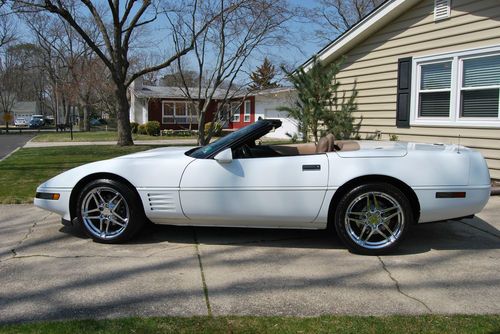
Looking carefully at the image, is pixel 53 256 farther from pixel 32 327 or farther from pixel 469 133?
pixel 469 133

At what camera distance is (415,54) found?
31.1ft

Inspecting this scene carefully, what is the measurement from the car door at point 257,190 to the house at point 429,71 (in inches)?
201

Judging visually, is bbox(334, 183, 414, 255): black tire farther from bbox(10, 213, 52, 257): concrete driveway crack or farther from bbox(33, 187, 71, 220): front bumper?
bbox(10, 213, 52, 257): concrete driveway crack

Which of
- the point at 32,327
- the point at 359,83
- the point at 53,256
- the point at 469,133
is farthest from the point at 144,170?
the point at 359,83

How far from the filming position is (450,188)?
14.4 feet

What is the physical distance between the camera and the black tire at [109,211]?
473cm

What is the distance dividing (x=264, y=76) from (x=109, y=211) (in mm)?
11926

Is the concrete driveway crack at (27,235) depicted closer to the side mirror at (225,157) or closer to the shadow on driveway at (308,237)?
the shadow on driveway at (308,237)

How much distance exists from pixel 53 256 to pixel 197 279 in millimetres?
1589

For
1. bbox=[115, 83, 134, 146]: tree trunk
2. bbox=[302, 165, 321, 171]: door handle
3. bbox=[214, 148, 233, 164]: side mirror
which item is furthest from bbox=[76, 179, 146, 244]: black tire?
bbox=[115, 83, 134, 146]: tree trunk

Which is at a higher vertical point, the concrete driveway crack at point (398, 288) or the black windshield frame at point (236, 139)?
the black windshield frame at point (236, 139)

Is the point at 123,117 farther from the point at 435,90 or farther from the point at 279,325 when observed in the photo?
the point at 279,325

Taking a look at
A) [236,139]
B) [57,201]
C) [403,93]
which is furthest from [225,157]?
[403,93]

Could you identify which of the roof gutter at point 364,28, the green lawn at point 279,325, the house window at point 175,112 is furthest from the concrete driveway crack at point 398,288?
the house window at point 175,112
